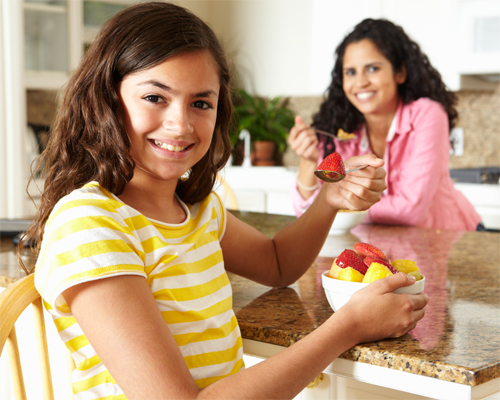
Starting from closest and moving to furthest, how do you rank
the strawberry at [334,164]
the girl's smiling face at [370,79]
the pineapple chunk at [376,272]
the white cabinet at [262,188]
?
the pineapple chunk at [376,272]
the strawberry at [334,164]
the girl's smiling face at [370,79]
the white cabinet at [262,188]

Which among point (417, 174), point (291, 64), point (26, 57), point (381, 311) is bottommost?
point (381, 311)

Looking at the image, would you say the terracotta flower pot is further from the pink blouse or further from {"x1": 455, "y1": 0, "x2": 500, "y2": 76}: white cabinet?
the pink blouse

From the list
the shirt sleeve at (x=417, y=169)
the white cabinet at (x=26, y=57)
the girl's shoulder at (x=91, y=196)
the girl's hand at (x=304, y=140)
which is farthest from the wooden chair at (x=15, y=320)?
the white cabinet at (x=26, y=57)

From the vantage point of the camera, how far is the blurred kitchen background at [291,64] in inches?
117

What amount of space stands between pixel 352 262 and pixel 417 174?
3.85 ft

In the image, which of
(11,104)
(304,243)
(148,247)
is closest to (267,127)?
(11,104)

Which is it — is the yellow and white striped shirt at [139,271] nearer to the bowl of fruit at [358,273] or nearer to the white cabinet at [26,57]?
the bowl of fruit at [358,273]

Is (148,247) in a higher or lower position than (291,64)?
lower

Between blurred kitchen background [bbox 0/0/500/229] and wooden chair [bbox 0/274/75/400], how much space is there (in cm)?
147

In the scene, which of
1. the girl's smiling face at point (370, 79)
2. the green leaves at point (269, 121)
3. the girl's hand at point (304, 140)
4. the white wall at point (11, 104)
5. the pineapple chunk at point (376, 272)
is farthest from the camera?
the green leaves at point (269, 121)

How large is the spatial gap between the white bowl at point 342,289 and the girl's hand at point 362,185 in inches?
8.5

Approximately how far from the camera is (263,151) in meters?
4.20

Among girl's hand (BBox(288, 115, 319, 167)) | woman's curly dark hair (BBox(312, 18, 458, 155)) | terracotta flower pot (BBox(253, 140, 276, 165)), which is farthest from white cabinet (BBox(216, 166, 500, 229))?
girl's hand (BBox(288, 115, 319, 167))

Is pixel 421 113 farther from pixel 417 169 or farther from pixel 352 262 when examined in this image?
pixel 352 262
